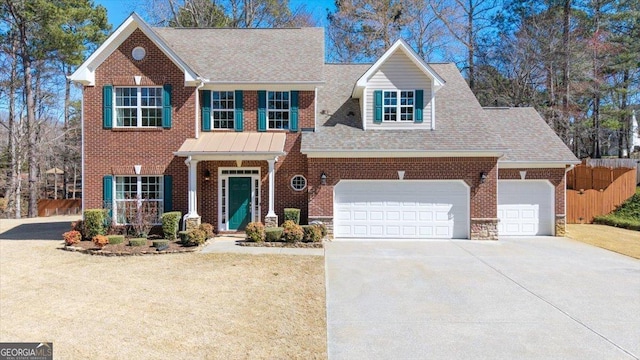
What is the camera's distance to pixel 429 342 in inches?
206

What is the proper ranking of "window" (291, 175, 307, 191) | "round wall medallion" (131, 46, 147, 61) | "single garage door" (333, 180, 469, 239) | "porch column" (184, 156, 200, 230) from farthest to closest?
1. "window" (291, 175, 307, 191)
2. "round wall medallion" (131, 46, 147, 61)
3. "single garage door" (333, 180, 469, 239)
4. "porch column" (184, 156, 200, 230)

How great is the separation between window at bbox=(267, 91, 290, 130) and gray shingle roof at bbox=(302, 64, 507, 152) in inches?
46.0

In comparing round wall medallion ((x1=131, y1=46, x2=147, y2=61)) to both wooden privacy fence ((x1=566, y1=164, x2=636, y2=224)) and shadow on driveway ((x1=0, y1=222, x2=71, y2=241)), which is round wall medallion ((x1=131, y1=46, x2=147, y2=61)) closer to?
shadow on driveway ((x1=0, y1=222, x2=71, y2=241))

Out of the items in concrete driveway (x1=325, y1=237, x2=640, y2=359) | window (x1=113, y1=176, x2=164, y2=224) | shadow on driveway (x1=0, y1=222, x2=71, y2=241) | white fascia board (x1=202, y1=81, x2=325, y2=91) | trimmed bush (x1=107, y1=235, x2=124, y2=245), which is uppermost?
white fascia board (x1=202, y1=81, x2=325, y2=91)

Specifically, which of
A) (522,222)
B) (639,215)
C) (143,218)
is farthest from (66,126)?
(639,215)

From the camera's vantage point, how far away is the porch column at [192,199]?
13.0 m

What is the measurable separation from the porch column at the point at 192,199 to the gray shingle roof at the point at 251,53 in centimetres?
352

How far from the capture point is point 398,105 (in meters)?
14.4

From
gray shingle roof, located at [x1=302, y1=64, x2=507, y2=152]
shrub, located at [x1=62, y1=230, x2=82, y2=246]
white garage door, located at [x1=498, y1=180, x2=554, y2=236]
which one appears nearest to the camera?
shrub, located at [x1=62, y1=230, x2=82, y2=246]

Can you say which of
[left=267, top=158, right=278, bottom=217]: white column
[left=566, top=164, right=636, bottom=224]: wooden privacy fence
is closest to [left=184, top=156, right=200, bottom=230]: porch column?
[left=267, top=158, right=278, bottom=217]: white column

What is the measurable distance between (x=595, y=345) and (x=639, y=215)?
17.1m

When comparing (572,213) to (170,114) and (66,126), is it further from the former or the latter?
(66,126)

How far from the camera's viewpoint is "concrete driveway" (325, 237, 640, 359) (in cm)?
509

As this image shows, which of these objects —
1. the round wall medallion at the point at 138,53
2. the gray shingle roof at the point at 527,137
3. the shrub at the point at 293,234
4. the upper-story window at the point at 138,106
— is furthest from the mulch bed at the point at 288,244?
the gray shingle roof at the point at 527,137
